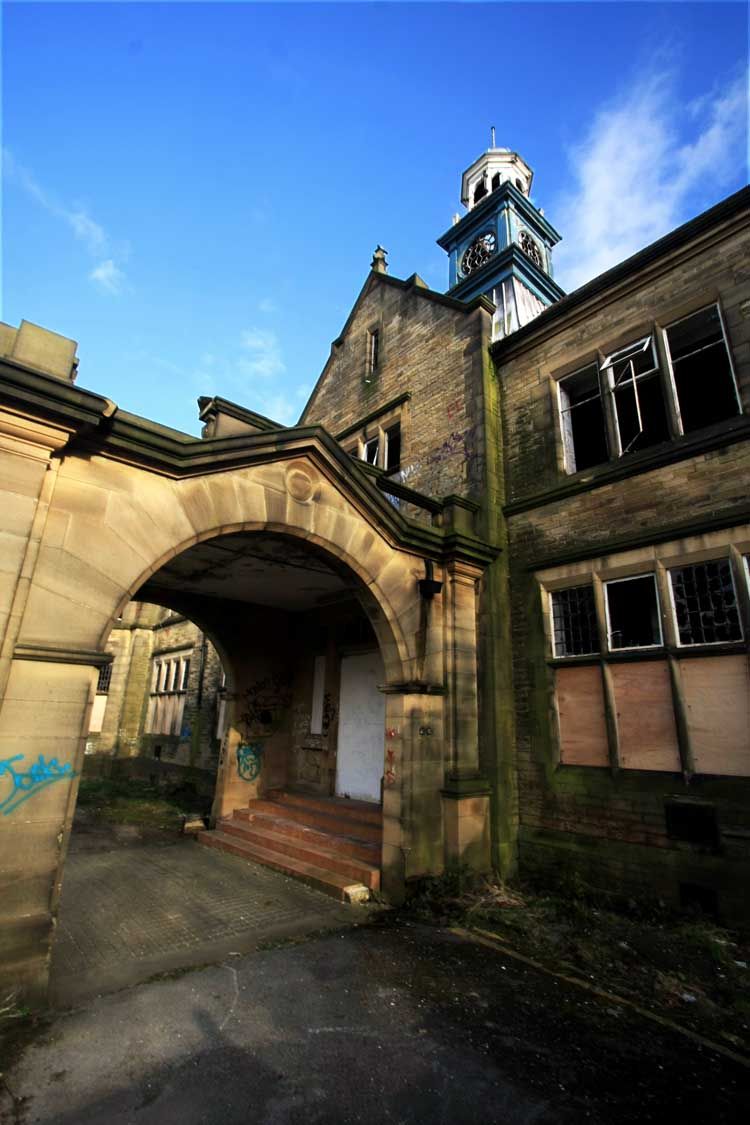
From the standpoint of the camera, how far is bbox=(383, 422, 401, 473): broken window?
12.3 meters

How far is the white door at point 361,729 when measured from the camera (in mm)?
10164

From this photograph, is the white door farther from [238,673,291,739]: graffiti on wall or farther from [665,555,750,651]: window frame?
[665,555,750,651]: window frame

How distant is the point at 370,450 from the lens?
521 inches

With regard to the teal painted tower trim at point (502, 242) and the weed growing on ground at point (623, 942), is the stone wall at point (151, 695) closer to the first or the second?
the weed growing on ground at point (623, 942)

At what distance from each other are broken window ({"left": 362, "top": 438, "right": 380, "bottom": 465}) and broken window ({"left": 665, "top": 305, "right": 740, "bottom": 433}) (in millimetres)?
6737

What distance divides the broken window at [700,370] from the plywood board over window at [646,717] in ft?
11.9

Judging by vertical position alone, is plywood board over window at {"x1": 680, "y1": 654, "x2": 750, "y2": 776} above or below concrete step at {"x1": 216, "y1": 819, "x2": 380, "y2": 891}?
above

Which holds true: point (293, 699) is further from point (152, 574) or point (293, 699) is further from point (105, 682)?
point (105, 682)

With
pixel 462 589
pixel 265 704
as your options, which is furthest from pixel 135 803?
pixel 462 589

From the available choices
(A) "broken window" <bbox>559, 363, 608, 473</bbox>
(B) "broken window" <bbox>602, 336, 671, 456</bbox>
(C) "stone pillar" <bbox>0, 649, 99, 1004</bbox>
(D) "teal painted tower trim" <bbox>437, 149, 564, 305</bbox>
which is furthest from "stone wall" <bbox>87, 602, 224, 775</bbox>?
(D) "teal painted tower trim" <bbox>437, 149, 564, 305</bbox>

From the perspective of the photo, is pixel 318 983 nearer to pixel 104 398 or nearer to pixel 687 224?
pixel 104 398

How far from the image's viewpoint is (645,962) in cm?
531

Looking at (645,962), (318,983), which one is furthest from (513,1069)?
(645,962)

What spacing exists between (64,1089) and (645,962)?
516cm
